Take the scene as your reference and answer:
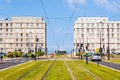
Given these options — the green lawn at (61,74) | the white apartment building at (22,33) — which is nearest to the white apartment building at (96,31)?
the white apartment building at (22,33)

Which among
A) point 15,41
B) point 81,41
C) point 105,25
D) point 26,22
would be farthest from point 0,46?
point 105,25

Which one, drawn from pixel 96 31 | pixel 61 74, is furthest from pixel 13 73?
pixel 96 31

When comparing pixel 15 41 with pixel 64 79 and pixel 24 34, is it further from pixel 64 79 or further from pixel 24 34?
pixel 64 79

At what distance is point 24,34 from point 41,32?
10.2 metres

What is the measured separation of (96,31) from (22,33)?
43.6 meters

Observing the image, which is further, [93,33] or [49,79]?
[93,33]

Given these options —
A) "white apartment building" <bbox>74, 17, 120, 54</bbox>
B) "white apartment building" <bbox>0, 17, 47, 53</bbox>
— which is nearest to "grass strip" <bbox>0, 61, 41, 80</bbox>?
"white apartment building" <bbox>0, 17, 47, 53</bbox>

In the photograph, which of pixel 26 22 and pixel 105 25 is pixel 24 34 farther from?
pixel 105 25

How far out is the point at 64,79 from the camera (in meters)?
24.4

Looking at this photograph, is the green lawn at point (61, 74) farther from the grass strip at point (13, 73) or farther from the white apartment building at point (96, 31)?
the white apartment building at point (96, 31)

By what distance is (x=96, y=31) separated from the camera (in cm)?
18888

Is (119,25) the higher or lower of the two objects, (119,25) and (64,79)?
the higher

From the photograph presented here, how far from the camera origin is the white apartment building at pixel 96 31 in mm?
185500

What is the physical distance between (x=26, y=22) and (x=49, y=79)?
16571 cm
